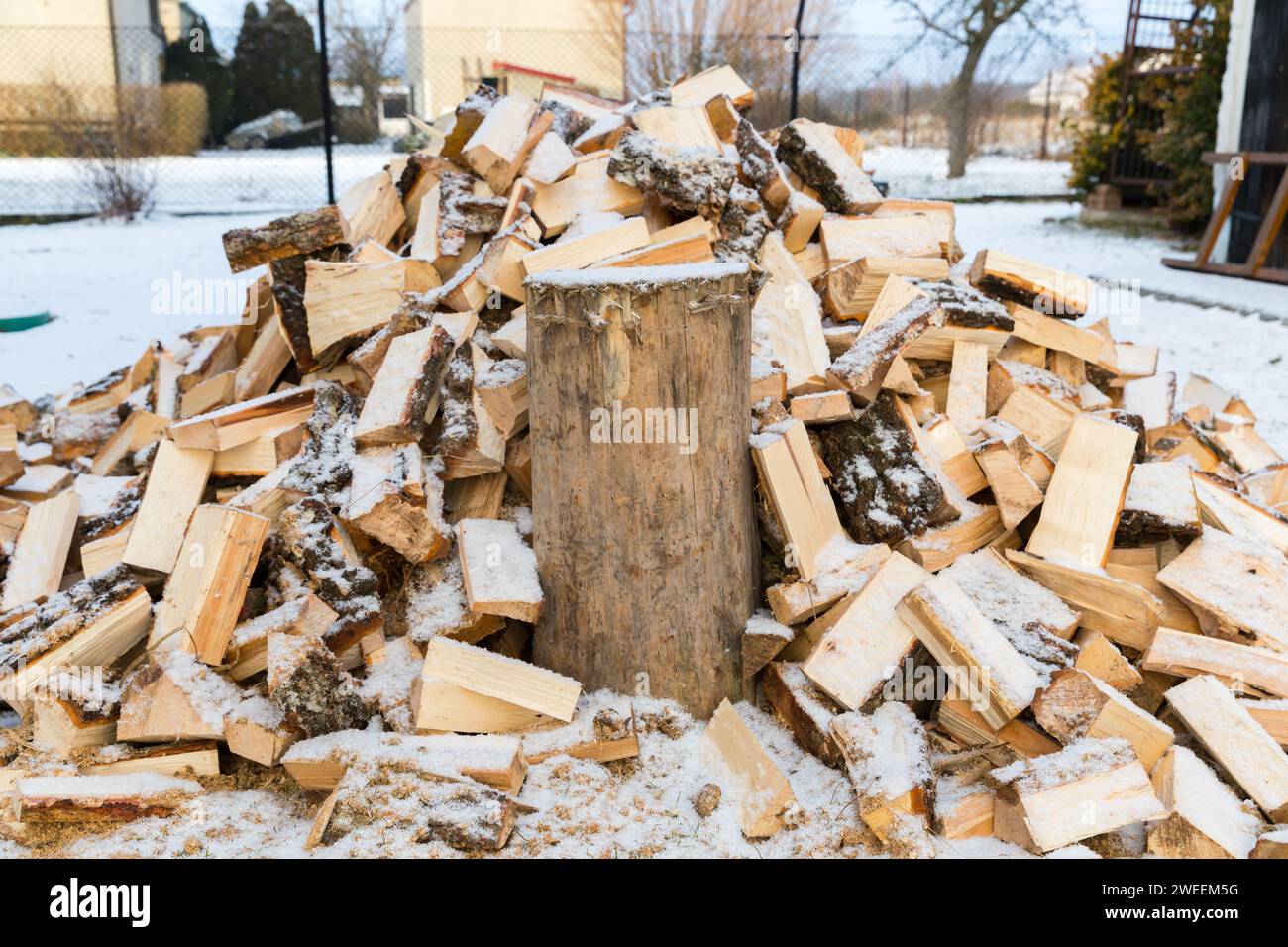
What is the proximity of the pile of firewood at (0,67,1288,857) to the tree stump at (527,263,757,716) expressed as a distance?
0.01 meters

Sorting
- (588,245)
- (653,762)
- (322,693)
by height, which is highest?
(588,245)

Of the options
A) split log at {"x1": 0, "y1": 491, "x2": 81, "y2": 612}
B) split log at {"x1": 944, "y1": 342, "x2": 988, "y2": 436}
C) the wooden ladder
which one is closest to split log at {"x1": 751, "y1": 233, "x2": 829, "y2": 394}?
split log at {"x1": 944, "y1": 342, "x2": 988, "y2": 436}

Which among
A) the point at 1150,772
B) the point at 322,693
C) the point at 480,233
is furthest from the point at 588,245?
the point at 1150,772

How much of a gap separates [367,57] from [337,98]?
1.35 m

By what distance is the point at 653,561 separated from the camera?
2.80 meters

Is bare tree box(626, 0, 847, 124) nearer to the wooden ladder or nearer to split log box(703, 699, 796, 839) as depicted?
the wooden ladder

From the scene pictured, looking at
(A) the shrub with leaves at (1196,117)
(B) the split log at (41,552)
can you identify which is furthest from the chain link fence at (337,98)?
(B) the split log at (41,552)

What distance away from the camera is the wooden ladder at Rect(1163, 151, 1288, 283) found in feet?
28.8

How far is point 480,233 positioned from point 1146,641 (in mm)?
2670

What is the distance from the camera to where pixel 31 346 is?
7.02 meters

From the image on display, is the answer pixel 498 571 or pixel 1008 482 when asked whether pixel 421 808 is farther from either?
pixel 1008 482

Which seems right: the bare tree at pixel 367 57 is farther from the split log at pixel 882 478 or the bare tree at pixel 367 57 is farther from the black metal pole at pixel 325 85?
the split log at pixel 882 478

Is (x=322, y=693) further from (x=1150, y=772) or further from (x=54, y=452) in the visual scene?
(x=54, y=452)
